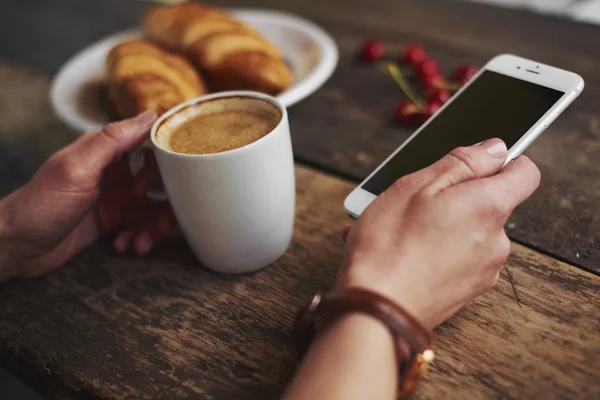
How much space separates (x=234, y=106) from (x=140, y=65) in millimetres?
313

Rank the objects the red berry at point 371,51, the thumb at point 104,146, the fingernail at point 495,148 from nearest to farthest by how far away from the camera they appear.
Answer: the fingernail at point 495,148
the thumb at point 104,146
the red berry at point 371,51

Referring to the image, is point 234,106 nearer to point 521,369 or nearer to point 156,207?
point 156,207

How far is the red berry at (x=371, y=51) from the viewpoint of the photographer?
100cm

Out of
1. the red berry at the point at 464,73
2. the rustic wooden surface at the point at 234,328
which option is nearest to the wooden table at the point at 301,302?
the rustic wooden surface at the point at 234,328

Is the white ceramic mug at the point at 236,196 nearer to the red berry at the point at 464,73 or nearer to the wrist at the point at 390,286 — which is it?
the wrist at the point at 390,286

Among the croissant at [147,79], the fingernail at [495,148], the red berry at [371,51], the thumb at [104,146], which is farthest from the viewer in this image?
the red berry at [371,51]

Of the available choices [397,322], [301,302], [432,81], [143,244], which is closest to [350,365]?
[397,322]

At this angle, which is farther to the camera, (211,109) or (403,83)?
(403,83)

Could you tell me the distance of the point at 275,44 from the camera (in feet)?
3.46

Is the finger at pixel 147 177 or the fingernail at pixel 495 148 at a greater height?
the fingernail at pixel 495 148

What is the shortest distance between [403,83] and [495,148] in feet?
1.43

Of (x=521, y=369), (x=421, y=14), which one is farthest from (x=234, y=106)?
(x=421, y=14)

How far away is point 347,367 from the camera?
1.34 feet

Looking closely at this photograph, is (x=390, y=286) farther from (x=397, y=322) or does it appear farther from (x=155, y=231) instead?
(x=155, y=231)
